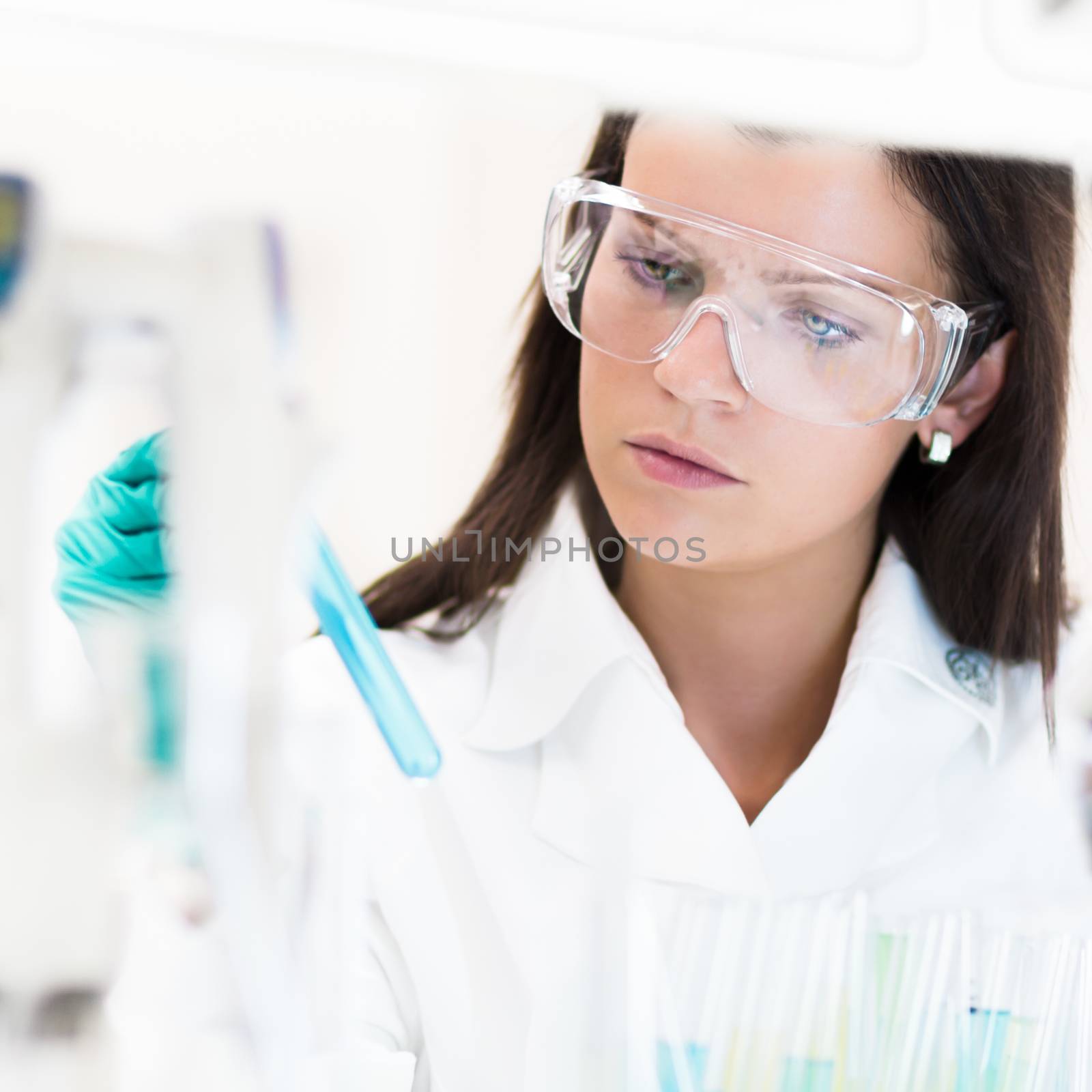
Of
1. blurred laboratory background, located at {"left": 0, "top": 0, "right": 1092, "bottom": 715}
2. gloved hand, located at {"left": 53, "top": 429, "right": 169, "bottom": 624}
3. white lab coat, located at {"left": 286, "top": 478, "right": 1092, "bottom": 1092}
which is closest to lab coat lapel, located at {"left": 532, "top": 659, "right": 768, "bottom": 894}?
white lab coat, located at {"left": 286, "top": 478, "right": 1092, "bottom": 1092}

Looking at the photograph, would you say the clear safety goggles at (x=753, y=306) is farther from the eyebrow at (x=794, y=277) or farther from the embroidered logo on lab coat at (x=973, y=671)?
the embroidered logo on lab coat at (x=973, y=671)

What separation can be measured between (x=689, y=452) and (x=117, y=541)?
34 centimetres

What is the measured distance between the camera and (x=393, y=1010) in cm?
72

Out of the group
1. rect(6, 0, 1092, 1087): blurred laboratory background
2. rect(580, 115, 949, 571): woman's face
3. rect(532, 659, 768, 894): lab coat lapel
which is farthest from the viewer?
rect(532, 659, 768, 894): lab coat lapel

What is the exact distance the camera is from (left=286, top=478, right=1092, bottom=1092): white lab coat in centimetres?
69

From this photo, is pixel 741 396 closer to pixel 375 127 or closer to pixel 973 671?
pixel 375 127

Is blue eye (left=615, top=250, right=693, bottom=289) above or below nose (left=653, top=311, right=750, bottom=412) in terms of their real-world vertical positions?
above

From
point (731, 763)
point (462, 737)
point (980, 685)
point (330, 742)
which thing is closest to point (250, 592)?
point (330, 742)

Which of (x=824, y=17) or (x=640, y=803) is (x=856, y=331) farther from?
(x=640, y=803)

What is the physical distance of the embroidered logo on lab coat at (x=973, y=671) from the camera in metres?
0.89

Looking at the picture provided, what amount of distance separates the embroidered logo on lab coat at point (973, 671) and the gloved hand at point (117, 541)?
0.63 meters

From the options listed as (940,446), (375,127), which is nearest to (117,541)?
(375,127)

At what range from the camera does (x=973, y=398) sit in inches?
32.7

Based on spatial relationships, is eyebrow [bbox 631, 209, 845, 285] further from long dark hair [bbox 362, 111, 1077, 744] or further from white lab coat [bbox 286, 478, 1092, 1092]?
white lab coat [bbox 286, 478, 1092, 1092]
